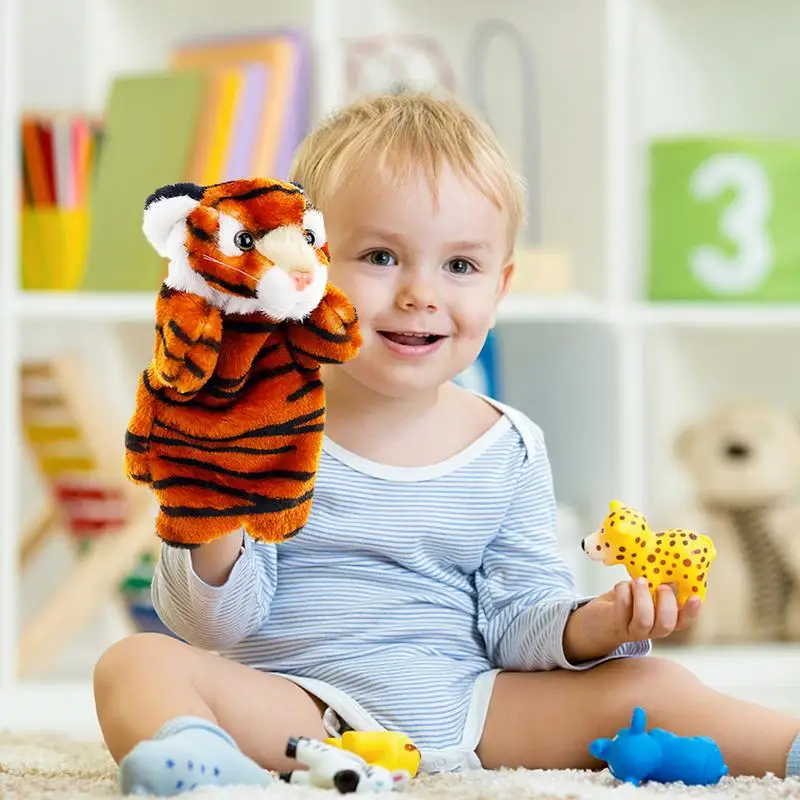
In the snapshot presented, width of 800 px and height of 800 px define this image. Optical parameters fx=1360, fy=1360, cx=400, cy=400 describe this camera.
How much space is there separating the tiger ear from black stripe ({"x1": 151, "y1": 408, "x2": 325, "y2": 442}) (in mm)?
101

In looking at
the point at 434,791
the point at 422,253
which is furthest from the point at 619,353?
the point at 434,791

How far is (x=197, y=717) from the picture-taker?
80cm

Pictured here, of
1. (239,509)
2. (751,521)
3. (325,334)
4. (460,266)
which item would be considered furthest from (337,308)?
(751,521)

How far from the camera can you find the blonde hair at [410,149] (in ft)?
3.26

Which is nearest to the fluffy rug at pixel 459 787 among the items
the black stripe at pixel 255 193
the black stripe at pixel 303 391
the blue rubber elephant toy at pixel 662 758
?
the blue rubber elephant toy at pixel 662 758

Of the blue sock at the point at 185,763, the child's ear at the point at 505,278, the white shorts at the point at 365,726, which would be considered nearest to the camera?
the blue sock at the point at 185,763

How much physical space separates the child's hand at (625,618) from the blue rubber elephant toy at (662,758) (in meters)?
0.06

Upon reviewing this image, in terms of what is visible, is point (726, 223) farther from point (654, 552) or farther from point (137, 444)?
point (137, 444)

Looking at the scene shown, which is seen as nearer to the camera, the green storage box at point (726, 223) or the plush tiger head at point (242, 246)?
the plush tiger head at point (242, 246)

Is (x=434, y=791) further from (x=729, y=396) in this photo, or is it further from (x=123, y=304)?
(x=729, y=396)

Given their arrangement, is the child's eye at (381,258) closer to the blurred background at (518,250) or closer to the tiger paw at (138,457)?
the tiger paw at (138,457)

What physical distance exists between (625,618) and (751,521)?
1000 mm

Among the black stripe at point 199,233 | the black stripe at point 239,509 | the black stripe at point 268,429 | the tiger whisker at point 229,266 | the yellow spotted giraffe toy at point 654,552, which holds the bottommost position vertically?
the yellow spotted giraffe toy at point 654,552

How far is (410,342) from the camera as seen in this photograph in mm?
995
